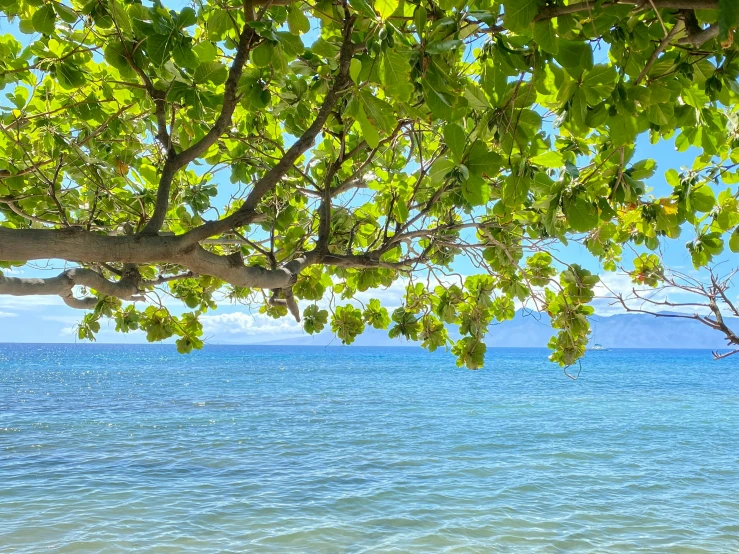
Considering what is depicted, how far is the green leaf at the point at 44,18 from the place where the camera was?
2236 mm

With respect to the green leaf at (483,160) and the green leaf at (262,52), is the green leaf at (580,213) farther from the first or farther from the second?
the green leaf at (262,52)

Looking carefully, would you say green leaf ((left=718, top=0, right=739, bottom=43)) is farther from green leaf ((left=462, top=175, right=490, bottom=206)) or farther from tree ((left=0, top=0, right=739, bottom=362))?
green leaf ((left=462, top=175, right=490, bottom=206))

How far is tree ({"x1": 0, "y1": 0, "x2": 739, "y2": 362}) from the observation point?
1443 mm

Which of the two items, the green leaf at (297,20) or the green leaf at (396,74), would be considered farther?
the green leaf at (297,20)

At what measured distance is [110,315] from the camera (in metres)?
4.72

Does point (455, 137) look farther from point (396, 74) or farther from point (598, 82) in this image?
point (598, 82)

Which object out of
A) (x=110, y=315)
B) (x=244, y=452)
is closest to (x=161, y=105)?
(x=110, y=315)

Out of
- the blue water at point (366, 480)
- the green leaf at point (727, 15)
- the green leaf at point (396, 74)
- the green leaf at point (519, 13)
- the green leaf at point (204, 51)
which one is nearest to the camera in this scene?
the green leaf at point (727, 15)

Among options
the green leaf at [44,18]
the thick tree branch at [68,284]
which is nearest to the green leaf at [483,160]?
the green leaf at [44,18]

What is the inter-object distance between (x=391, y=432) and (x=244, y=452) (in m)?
4.43

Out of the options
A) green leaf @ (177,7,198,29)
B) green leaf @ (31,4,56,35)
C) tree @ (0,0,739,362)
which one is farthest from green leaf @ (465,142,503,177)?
green leaf @ (31,4,56,35)

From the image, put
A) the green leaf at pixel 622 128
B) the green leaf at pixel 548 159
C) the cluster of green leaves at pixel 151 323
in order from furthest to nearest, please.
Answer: the cluster of green leaves at pixel 151 323 < the green leaf at pixel 548 159 < the green leaf at pixel 622 128

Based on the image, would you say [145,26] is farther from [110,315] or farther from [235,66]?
[110,315]

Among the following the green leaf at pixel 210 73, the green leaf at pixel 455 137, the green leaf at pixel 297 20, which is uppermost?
the green leaf at pixel 297 20
